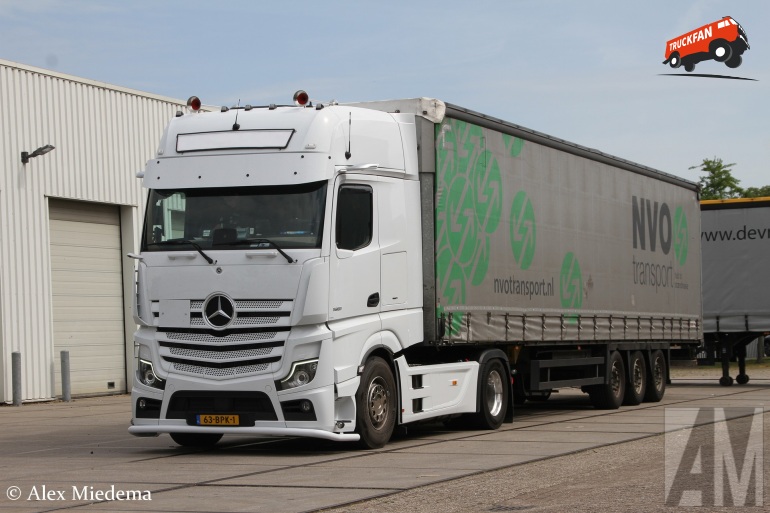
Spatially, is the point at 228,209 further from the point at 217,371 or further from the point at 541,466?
the point at 541,466

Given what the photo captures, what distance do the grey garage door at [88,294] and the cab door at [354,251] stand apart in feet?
48.9

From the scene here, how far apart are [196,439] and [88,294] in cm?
1446

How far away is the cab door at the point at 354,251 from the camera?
13.4m

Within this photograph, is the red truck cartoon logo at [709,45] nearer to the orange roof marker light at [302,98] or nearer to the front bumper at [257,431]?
the orange roof marker light at [302,98]

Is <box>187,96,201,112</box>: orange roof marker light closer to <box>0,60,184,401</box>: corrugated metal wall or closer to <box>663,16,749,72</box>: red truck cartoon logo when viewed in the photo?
<box>0,60,184,401</box>: corrugated metal wall

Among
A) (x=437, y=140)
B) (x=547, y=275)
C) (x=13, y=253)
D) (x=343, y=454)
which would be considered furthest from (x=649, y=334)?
(x=13, y=253)

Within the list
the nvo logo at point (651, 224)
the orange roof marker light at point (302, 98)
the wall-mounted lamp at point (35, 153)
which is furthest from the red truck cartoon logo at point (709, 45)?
the orange roof marker light at point (302, 98)

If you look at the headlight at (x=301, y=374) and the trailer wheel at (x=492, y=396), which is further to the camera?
the trailer wheel at (x=492, y=396)

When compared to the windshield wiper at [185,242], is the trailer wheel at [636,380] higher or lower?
lower

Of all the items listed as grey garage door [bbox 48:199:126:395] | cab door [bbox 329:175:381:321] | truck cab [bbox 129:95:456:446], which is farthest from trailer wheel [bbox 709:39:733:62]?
cab door [bbox 329:175:381:321]

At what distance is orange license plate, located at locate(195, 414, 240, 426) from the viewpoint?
13336 millimetres

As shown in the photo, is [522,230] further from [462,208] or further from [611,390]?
[611,390]

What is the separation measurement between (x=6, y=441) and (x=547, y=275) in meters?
7.80

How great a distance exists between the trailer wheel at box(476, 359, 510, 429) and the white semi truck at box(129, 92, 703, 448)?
0.09 ft
